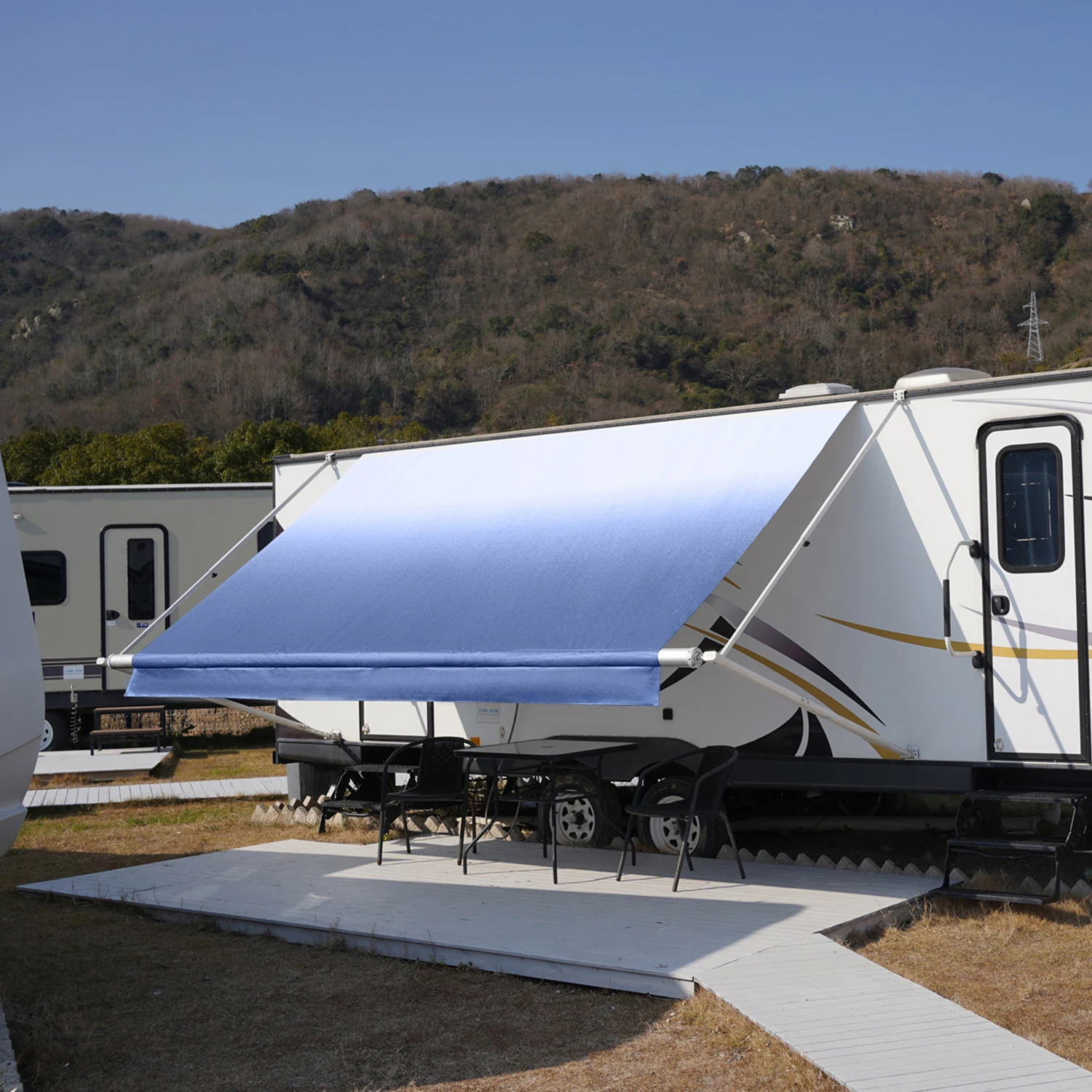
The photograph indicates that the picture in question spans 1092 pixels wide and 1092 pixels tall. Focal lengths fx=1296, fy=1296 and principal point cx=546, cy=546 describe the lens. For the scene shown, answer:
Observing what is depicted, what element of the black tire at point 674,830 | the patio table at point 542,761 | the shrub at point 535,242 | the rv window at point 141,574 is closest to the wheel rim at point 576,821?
the patio table at point 542,761

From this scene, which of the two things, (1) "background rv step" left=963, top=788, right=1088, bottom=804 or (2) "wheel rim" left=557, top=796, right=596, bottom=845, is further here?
(2) "wheel rim" left=557, top=796, right=596, bottom=845

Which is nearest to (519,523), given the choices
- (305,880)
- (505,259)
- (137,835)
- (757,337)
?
(305,880)

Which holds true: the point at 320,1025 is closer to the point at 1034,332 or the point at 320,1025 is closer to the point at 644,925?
the point at 644,925

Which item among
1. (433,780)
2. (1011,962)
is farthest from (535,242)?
(1011,962)

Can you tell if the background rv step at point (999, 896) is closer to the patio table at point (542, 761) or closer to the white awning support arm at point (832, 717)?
the white awning support arm at point (832, 717)

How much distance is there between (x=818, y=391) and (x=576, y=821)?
10.3 feet

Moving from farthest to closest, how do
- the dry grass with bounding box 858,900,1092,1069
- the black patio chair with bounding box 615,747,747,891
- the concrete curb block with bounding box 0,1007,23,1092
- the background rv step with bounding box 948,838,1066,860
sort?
the black patio chair with bounding box 615,747,747,891 → the background rv step with bounding box 948,838,1066,860 → the dry grass with bounding box 858,900,1092,1069 → the concrete curb block with bounding box 0,1007,23,1092

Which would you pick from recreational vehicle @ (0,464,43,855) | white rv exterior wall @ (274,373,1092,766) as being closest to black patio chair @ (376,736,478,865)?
white rv exterior wall @ (274,373,1092,766)

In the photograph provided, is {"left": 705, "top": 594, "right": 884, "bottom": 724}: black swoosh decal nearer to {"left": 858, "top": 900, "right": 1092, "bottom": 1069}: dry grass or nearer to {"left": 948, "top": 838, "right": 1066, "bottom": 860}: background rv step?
{"left": 948, "top": 838, "right": 1066, "bottom": 860}: background rv step

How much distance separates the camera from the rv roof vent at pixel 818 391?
7387 mm

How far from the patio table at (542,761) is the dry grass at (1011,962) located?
200 centimetres

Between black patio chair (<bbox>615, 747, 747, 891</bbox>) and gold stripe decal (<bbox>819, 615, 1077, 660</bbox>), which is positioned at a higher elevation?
gold stripe decal (<bbox>819, 615, 1077, 660</bbox>)

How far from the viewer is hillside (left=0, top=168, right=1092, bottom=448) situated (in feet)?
148

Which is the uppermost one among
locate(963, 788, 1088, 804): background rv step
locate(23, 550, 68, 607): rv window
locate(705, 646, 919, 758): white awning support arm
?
locate(23, 550, 68, 607): rv window
